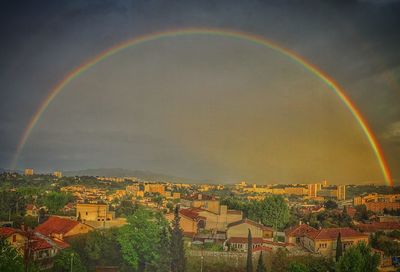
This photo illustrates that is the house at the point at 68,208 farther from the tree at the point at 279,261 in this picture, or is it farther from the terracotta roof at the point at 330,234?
the tree at the point at 279,261

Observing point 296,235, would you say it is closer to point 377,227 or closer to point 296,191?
point 377,227

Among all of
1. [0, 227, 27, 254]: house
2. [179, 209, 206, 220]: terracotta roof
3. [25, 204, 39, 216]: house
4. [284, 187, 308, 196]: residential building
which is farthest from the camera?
[284, 187, 308, 196]: residential building

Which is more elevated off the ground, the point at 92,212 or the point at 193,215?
the point at 193,215

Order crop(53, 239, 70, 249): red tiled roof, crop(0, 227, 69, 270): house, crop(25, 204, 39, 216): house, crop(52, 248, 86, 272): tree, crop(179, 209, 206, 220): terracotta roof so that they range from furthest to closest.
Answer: crop(25, 204, 39, 216): house, crop(179, 209, 206, 220): terracotta roof, crop(53, 239, 70, 249): red tiled roof, crop(0, 227, 69, 270): house, crop(52, 248, 86, 272): tree

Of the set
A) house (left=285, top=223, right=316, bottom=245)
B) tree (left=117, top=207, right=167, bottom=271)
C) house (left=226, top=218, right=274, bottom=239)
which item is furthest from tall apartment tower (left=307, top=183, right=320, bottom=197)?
tree (left=117, top=207, right=167, bottom=271)

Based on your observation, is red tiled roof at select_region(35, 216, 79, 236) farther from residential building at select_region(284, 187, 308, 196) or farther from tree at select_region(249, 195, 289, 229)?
residential building at select_region(284, 187, 308, 196)

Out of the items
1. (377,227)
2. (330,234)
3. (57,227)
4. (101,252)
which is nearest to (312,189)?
(377,227)

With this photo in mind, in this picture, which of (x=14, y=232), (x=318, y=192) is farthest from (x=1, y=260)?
(x=318, y=192)
